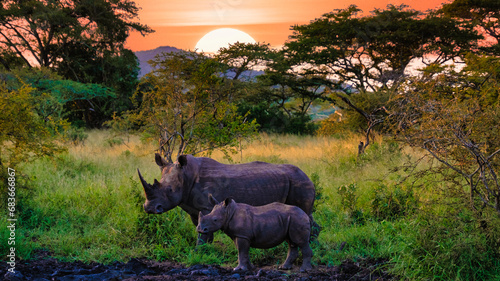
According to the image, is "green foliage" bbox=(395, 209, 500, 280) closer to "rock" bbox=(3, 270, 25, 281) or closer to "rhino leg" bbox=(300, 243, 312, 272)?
"rhino leg" bbox=(300, 243, 312, 272)

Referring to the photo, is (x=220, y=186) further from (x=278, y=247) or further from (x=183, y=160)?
(x=278, y=247)

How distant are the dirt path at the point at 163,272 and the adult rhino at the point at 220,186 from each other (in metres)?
0.58

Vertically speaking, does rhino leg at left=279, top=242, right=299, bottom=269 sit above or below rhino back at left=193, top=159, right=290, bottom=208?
below

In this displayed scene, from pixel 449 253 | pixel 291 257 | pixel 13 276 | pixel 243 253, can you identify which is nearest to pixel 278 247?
pixel 291 257

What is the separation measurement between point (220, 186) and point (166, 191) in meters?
0.63

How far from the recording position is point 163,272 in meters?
5.16

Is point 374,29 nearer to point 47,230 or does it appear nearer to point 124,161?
point 124,161

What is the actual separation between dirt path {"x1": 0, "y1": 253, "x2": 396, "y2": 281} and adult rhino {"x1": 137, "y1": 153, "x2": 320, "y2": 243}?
22.7 inches

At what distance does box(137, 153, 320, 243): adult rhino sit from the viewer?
5246 mm

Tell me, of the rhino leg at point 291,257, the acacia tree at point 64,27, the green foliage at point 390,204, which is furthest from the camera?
the acacia tree at point 64,27

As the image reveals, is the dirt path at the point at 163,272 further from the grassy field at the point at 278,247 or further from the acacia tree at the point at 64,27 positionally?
the acacia tree at the point at 64,27

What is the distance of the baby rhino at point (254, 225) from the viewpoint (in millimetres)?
4523

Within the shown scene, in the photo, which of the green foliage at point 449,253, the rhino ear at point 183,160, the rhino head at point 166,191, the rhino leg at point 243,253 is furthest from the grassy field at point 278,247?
the rhino ear at point 183,160

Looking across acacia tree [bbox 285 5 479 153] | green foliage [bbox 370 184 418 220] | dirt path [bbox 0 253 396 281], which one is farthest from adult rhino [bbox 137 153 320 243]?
acacia tree [bbox 285 5 479 153]
